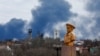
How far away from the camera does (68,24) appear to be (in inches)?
859

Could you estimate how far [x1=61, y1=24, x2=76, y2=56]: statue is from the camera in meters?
21.7

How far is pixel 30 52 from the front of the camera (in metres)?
65.8

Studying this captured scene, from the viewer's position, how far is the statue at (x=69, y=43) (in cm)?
2173

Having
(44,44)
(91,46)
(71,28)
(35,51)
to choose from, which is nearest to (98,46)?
(91,46)

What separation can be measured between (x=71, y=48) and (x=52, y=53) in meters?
41.8

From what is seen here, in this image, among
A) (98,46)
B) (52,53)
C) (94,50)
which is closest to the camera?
(52,53)

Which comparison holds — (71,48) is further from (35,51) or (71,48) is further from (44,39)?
(44,39)

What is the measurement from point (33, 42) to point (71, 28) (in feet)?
189

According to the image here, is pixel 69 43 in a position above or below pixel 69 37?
below

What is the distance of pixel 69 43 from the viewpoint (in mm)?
21859

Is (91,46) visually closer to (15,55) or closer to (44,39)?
(44,39)

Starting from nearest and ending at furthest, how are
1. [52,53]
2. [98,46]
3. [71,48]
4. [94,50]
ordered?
[71,48] < [52,53] < [94,50] < [98,46]

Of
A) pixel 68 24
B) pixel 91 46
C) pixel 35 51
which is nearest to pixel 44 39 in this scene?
pixel 91 46

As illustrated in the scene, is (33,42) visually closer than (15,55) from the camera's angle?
No
